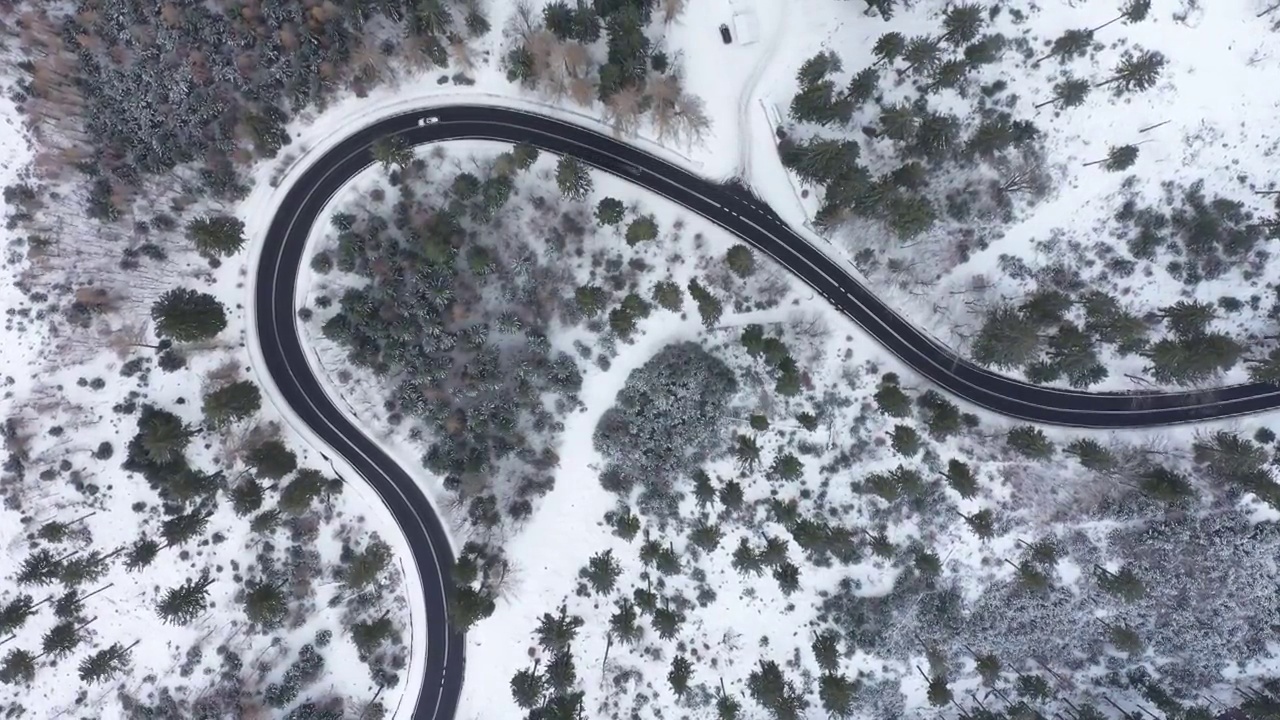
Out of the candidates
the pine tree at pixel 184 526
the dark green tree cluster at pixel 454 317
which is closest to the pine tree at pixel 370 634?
the dark green tree cluster at pixel 454 317

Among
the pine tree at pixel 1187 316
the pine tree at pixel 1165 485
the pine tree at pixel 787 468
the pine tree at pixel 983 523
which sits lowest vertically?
the pine tree at pixel 983 523

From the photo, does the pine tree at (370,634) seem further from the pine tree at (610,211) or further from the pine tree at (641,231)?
the pine tree at (610,211)

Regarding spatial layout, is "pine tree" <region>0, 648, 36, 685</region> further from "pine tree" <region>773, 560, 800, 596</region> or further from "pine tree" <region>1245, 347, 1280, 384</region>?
"pine tree" <region>1245, 347, 1280, 384</region>

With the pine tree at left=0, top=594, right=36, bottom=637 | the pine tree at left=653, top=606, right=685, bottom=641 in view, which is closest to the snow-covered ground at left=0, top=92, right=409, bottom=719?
the pine tree at left=0, top=594, right=36, bottom=637

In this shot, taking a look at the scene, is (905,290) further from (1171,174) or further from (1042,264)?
(1171,174)

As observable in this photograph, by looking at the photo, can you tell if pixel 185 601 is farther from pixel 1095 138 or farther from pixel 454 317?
pixel 1095 138

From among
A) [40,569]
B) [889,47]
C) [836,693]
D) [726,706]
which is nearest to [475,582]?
[726,706]
